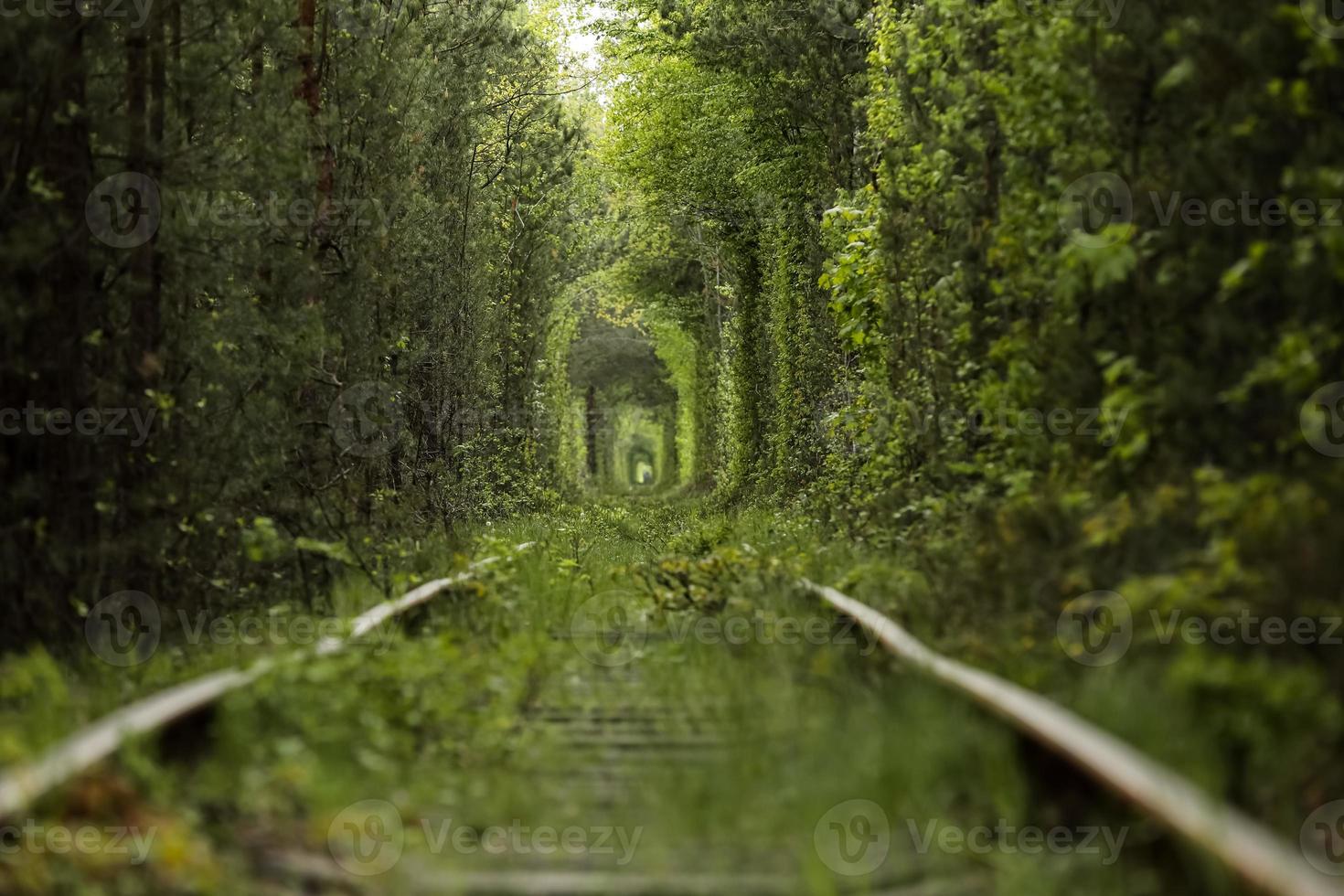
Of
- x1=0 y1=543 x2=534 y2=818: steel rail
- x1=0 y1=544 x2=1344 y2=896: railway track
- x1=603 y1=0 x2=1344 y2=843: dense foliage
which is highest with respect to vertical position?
x1=603 y1=0 x2=1344 y2=843: dense foliage

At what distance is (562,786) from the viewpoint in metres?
4.84

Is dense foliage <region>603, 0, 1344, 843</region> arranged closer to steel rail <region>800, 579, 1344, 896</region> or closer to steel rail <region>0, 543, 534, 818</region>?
steel rail <region>800, 579, 1344, 896</region>

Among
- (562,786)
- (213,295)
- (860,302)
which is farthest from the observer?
(860,302)

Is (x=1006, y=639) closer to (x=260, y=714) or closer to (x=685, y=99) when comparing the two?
(x=260, y=714)

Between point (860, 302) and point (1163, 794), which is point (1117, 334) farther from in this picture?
point (860, 302)

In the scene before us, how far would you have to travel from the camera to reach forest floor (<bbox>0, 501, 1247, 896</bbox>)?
3.58m

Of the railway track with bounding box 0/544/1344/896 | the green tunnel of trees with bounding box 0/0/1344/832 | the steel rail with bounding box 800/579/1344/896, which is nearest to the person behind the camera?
the steel rail with bounding box 800/579/1344/896

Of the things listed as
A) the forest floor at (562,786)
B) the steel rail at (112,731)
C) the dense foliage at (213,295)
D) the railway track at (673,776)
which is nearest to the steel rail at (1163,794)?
the railway track at (673,776)

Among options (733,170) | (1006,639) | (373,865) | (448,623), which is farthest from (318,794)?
(733,170)

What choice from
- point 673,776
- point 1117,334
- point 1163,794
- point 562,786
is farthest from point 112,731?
point 1117,334

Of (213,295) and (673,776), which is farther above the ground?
(213,295)

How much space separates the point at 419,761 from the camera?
16.8 feet

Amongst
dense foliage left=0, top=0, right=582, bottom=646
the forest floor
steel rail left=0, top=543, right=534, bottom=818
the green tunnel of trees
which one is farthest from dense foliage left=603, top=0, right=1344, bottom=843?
dense foliage left=0, top=0, right=582, bottom=646

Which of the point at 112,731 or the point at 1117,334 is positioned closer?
the point at 112,731
